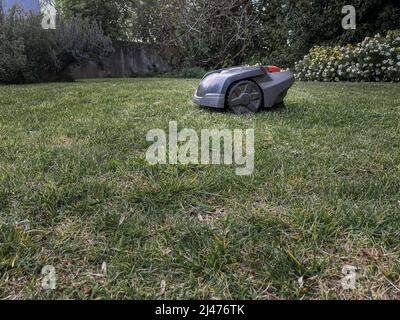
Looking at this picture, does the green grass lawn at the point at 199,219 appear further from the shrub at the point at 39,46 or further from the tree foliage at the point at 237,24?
the tree foliage at the point at 237,24

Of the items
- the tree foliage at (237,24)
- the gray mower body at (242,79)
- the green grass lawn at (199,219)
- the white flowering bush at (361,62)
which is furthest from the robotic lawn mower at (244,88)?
the tree foliage at (237,24)

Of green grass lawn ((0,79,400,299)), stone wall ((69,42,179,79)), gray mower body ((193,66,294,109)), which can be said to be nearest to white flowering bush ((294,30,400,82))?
gray mower body ((193,66,294,109))

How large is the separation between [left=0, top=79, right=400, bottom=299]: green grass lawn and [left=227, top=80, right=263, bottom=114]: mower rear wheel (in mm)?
647

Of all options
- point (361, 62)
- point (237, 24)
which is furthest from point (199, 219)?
point (237, 24)

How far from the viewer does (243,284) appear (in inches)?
35.4

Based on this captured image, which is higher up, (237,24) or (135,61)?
(237,24)

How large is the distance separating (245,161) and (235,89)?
111cm

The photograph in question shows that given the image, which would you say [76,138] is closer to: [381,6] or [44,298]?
[44,298]

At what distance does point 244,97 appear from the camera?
2641mm

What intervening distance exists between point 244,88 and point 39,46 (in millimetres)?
4621

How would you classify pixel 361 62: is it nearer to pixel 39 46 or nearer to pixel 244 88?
pixel 244 88

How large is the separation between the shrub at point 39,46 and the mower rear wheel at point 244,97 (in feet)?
14.3
